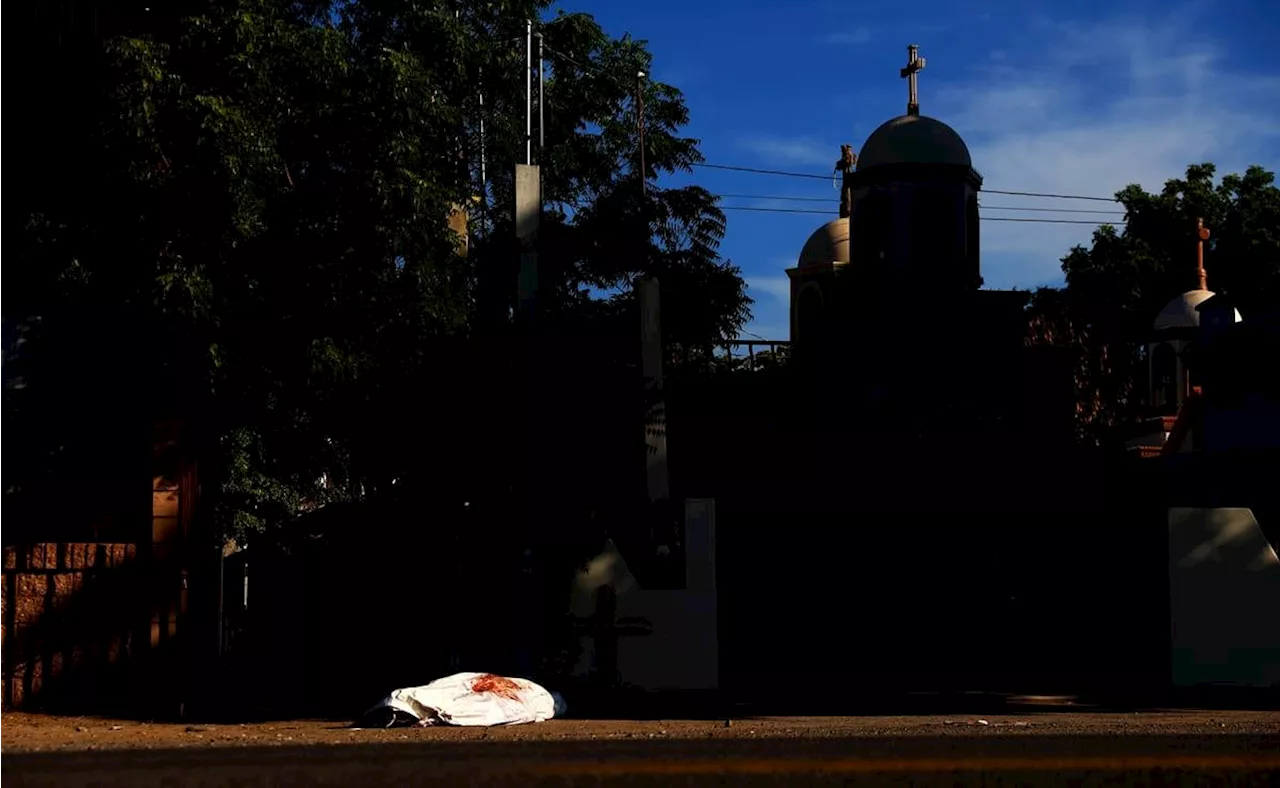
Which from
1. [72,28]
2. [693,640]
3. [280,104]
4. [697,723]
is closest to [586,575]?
[693,640]

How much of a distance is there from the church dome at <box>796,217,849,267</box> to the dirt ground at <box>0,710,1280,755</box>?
2479 cm

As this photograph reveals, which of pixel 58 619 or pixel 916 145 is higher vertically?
pixel 916 145

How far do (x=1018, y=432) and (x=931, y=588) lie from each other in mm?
4819

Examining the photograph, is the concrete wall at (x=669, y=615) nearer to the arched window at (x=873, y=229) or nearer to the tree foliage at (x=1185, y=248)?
the arched window at (x=873, y=229)

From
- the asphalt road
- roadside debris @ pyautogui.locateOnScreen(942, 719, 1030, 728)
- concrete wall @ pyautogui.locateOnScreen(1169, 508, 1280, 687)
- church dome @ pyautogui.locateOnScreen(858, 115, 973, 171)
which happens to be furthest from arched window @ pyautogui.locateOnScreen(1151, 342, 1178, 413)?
the asphalt road

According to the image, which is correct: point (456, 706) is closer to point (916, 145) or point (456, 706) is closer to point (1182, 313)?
point (916, 145)

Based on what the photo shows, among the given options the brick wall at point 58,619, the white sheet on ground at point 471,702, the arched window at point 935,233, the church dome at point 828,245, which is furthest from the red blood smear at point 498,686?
the church dome at point 828,245

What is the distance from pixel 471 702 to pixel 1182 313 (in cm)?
3379

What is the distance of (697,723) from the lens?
15.2 metres

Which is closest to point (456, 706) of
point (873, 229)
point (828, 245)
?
point (873, 229)

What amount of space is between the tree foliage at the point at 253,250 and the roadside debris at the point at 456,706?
4.10 metres

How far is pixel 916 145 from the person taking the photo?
27.9 m

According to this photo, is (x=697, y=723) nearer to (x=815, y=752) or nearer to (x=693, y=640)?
(x=693, y=640)

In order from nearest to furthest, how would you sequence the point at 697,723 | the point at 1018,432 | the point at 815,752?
the point at 815,752 < the point at 697,723 < the point at 1018,432
